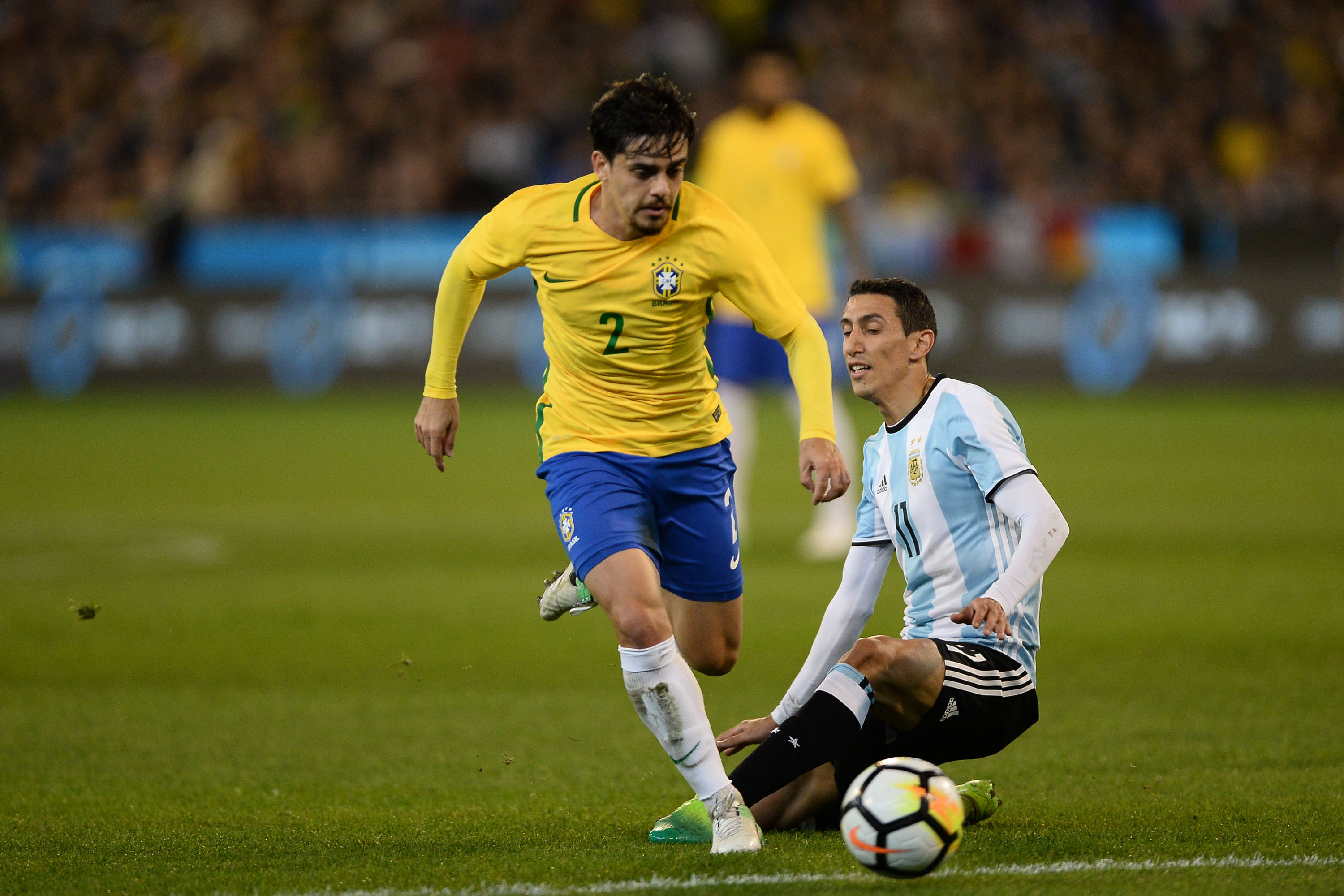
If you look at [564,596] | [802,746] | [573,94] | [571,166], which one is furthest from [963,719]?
[573,94]

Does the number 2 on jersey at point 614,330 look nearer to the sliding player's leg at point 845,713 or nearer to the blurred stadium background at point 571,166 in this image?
the sliding player's leg at point 845,713

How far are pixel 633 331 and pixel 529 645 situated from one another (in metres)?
3.00

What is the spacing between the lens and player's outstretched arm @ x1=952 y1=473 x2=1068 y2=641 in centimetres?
391

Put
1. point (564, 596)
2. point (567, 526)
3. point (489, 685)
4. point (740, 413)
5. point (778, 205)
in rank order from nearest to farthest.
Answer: point (567, 526)
point (564, 596)
point (489, 685)
point (740, 413)
point (778, 205)

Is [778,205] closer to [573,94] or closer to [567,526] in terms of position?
[567,526]

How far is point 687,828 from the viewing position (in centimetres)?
421

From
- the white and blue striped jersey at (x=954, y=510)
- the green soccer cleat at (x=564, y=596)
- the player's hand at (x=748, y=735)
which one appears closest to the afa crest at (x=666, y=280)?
the white and blue striped jersey at (x=954, y=510)

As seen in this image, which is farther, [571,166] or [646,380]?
[571,166]

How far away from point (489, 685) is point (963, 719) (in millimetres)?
2827

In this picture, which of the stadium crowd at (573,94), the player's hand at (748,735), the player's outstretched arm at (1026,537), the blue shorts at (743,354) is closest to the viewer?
the player's outstretched arm at (1026,537)

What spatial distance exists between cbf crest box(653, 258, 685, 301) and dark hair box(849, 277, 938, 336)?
20.2 inches

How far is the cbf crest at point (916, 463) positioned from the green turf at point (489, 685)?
95 cm

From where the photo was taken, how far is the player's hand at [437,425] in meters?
4.71

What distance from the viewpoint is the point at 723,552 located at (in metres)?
4.94
